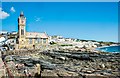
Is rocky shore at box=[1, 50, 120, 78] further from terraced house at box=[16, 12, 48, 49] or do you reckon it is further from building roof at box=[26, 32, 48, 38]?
building roof at box=[26, 32, 48, 38]

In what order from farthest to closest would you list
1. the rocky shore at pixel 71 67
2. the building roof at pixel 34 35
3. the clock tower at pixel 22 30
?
the building roof at pixel 34 35 < the clock tower at pixel 22 30 < the rocky shore at pixel 71 67

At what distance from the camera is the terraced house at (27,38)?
43.8 meters

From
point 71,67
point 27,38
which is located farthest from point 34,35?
point 71,67

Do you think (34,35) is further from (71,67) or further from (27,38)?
(71,67)

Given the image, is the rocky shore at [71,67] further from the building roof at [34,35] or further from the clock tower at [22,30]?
the building roof at [34,35]

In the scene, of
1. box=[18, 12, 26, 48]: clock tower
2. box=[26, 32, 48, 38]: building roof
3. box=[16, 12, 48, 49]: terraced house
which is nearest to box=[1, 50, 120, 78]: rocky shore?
box=[18, 12, 26, 48]: clock tower

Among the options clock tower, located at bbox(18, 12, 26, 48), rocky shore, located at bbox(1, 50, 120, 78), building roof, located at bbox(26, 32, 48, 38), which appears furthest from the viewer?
building roof, located at bbox(26, 32, 48, 38)

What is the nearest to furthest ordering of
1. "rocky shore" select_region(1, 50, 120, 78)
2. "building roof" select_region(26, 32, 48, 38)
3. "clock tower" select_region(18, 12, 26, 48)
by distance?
1. "rocky shore" select_region(1, 50, 120, 78)
2. "clock tower" select_region(18, 12, 26, 48)
3. "building roof" select_region(26, 32, 48, 38)

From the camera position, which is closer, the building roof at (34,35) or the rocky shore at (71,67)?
the rocky shore at (71,67)

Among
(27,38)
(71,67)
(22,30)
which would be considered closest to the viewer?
(71,67)

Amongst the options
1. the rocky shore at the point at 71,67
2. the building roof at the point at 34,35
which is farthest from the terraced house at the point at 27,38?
the rocky shore at the point at 71,67

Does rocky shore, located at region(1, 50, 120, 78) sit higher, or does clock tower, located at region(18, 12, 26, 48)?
clock tower, located at region(18, 12, 26, 48)

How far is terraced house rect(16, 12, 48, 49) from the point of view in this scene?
144 feet

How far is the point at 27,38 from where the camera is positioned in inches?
1779
